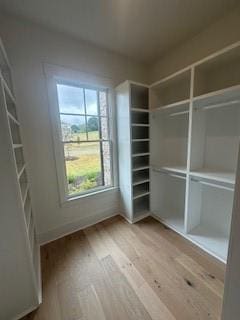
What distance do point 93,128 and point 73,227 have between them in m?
1.47

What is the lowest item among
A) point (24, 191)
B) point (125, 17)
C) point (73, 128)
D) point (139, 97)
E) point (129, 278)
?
point (129, 278)

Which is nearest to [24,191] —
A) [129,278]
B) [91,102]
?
[129,278]

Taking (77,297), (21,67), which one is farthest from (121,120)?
(77,297)

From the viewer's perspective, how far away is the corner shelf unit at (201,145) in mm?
1667

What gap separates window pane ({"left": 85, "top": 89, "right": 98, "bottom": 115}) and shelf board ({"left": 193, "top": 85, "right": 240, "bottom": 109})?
1.33 meters

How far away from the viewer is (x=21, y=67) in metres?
1.65

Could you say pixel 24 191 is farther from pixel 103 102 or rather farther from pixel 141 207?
pixel 141 207

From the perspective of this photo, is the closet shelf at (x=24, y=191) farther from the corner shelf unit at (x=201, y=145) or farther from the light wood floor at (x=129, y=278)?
the corner shelf unit at (x=201, y=145)

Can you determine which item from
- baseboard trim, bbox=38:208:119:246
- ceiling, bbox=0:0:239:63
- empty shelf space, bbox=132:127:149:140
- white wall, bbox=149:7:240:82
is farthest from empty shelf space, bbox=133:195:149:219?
ceiling, bbox=0:0:239:63

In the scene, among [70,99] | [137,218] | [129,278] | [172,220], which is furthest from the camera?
[137,218]

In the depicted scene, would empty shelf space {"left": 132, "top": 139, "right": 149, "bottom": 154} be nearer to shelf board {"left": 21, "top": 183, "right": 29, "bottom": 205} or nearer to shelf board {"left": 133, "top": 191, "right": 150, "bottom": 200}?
shelf board {"left": 133, "top": 191, "right": 150, "bottom": 200}

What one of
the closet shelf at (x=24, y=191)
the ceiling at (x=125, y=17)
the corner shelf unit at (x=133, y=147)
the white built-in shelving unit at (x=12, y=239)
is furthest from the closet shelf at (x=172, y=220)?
the ceiling at (x=125, y=17)

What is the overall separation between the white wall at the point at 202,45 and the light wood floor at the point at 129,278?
237cm

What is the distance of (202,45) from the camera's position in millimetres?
1899
